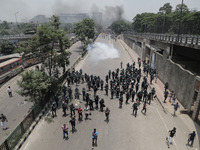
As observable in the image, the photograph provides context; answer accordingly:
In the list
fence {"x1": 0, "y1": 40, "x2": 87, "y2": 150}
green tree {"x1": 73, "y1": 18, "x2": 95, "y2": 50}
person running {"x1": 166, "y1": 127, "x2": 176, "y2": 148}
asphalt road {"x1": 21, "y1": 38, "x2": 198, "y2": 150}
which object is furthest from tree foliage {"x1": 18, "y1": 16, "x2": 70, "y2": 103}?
green tree {"x1": 73, "y1": 18, "x2": 95, "y2": 50}

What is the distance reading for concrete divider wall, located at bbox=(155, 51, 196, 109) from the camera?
13.4 metres

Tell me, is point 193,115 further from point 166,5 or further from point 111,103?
point 166,5

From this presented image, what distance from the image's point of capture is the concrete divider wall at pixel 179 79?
1340 cm

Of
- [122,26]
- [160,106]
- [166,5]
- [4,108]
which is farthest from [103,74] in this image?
[122,26]

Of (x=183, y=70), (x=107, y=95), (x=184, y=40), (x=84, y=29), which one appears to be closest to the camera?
(x=183, y=70)

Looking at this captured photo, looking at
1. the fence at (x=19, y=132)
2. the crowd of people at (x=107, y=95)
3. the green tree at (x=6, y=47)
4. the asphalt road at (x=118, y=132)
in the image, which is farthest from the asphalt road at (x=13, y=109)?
the green tree at (x=6, y=47)

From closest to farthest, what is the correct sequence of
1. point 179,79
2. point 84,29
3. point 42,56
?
point 179,79, point 42,56, point 84,29

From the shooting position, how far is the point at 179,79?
1588 centimetres

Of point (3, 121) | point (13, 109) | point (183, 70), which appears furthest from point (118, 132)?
point (13, 109)

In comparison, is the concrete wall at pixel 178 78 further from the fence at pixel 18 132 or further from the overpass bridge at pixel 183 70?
the fence at pixel 18 132

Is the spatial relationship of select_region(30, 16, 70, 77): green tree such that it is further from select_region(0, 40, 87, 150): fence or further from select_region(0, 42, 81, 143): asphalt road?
select_region(0, 40, 87, 150): fence

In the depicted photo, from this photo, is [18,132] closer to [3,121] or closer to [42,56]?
[3,121]

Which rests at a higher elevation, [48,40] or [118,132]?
[48,40]

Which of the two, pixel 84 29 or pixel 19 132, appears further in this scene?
pixel 84 29
